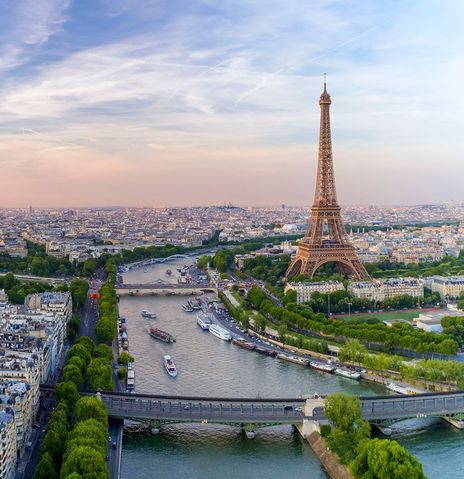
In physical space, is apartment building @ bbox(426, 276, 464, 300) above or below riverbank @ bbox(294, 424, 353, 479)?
above

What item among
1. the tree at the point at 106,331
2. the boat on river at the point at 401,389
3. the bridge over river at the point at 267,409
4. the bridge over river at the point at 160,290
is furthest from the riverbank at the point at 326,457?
the bridge over river at the point at 160,290

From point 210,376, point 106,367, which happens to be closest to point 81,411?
point 106,367

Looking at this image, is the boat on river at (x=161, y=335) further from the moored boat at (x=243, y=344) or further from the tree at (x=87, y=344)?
the tree at (x=87, y=344)

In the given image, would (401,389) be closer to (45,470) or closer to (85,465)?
(85,465)

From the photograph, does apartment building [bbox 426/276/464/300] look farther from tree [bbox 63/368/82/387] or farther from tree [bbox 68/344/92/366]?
tree [bbox 63/368/82/387]

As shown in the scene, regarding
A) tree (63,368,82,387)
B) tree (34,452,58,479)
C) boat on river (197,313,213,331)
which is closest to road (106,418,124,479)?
tree (34,452,58,479)
